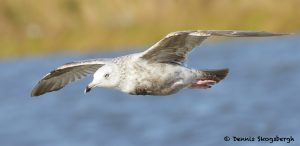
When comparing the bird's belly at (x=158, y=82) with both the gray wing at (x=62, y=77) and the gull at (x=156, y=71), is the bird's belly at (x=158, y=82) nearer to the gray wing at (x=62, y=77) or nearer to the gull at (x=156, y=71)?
the gull at (x=156, y=71)

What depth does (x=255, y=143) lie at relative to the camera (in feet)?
64.8

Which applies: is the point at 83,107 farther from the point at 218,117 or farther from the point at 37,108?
the point at 218,117

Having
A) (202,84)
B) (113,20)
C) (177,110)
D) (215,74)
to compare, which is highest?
(113,20)

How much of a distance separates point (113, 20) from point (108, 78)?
28.1 m

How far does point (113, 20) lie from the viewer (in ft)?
134

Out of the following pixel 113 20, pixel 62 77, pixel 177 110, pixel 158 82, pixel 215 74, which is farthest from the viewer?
pixel 113 20

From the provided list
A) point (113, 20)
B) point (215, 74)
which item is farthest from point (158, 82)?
point (113, 20)

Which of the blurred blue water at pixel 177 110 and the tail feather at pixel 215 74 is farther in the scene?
the blurred blue water at pixel 177 110

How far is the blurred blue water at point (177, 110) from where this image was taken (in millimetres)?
22578

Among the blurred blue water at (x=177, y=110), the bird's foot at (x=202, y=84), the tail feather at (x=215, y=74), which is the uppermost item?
the tail feather at (x=215, y=74)

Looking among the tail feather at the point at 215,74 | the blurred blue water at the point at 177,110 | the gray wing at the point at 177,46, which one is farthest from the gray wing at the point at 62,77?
the blurred blue water at the point at 177,110

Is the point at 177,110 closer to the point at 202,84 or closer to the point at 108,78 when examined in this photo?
the point at 202,84

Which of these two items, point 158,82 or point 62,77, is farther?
point 62,77

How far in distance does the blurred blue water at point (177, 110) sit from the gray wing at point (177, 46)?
22.6 feet
